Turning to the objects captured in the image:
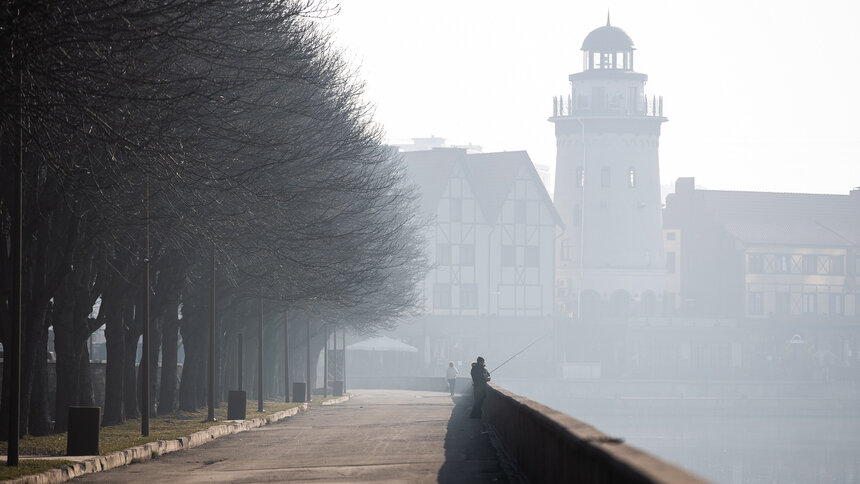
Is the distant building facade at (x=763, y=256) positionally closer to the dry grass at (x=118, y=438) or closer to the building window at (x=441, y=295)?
the building window at (x=441, y=295)

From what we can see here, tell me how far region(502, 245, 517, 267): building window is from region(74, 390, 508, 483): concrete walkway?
7250 centimetres

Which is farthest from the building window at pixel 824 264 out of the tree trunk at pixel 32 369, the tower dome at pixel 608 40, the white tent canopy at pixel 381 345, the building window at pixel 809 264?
the tree trunk at pixel 32 369

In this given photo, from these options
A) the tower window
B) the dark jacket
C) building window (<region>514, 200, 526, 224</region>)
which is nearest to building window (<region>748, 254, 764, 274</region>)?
the tower window

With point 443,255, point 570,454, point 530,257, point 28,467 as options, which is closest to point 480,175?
point 530,257

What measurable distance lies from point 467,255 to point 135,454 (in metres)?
87.9

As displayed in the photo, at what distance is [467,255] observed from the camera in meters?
112

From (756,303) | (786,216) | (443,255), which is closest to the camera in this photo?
(443,255)

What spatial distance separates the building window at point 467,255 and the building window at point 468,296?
1704mm

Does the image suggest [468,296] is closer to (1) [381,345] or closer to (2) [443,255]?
(2) [443,255]

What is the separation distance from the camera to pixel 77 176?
24500 mm

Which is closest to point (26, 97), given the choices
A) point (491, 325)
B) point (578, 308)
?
point (491, 325)

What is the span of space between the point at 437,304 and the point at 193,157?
3483 inches

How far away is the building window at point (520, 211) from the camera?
113 m

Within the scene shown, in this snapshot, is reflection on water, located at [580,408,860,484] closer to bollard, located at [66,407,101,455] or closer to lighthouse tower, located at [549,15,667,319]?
lighthouse tower, located at [549,15,667,319]
